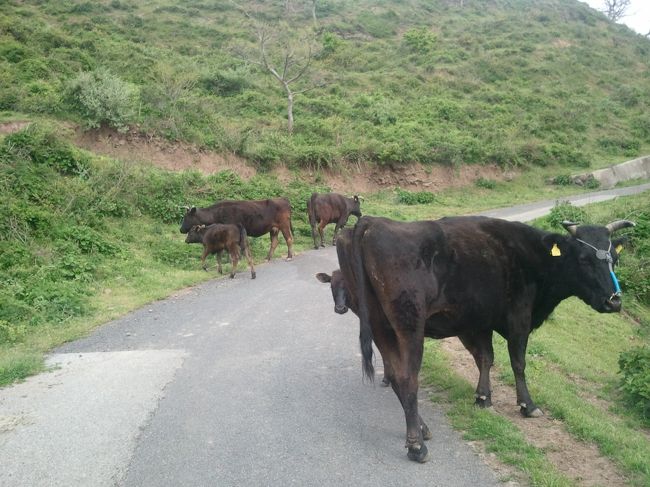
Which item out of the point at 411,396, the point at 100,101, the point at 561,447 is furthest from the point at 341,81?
the point at 561,447

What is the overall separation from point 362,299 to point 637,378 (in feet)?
14.2

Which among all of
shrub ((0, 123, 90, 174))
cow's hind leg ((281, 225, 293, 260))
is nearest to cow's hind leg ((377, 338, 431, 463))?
cow's hind leg ((281, 225, 293, 260))

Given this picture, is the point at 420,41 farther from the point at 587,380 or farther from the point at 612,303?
the point at 612,303

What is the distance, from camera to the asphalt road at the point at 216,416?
16.3 feet

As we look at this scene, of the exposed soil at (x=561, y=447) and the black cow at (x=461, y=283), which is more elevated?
the black cow at (x=461, y=283)

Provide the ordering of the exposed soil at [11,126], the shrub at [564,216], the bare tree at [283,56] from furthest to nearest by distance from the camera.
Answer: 1. the bare tree at [283,56]
2. the exposed soil at [11,126]
3. the shrub at [564,216]

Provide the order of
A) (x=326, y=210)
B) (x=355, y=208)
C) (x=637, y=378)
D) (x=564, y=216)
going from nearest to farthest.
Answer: (x=637, y=378) → (x=564, y=216) → (x=326, y=210) → (x=355, y=208)

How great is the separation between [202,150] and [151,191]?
6.34 m

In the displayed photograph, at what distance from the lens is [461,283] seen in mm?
5965

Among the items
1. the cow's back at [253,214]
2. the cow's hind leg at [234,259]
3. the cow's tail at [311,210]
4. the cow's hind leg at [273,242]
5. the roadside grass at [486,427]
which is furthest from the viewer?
the cow's tail at [311,210]

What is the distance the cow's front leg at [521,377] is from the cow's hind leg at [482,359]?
0.31m

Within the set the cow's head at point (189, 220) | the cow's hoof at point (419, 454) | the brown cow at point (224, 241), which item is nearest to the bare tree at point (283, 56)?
the cow's head at point (189, 220)

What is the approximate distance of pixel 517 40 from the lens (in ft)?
190

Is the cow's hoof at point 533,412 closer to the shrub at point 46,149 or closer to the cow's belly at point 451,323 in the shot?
the cow's belly at point 451,323
